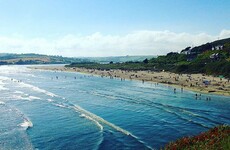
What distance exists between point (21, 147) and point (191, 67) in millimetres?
132926

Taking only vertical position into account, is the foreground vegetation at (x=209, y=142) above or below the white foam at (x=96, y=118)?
above

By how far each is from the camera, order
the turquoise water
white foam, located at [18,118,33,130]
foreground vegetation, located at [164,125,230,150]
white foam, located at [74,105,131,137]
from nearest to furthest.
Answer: foreground vegetation, located at [164,125,230,150]
the turquoise water
white foam, located at [74,105,131,137]
white foam, located at [18,118,33,130]

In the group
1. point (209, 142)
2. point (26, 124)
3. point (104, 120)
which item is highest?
point (209, 142)

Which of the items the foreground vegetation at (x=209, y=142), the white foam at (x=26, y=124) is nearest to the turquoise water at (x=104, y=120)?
the white foam at (x=26, y=124)

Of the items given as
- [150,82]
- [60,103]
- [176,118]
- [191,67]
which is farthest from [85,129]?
[191,67]

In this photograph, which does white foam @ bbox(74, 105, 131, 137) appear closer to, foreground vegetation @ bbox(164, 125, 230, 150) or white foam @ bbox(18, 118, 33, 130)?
white foam @ bbox(18, 118, 33, 130)

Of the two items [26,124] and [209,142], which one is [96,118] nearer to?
[26,124]

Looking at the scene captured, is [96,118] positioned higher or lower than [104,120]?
higher

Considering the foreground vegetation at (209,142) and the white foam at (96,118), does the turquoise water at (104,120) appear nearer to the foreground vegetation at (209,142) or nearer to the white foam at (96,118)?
the white foam at (96,118)

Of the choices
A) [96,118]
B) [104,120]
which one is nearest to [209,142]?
[104,120]

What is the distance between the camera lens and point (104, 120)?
2389 inches

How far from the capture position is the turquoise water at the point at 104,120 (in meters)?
47.5

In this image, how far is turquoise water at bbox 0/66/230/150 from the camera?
4750cm

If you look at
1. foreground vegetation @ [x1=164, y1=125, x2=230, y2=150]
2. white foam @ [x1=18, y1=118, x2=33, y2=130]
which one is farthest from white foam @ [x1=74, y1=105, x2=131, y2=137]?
foreground vegetation @ [x1=164, y1=125, x2=230, y2=150]
